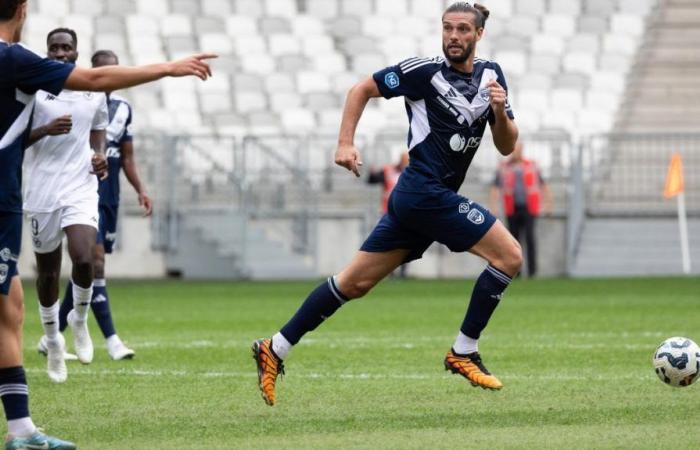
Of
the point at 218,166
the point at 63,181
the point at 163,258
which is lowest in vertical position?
the point at 163,258

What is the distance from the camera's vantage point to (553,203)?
27094 mm

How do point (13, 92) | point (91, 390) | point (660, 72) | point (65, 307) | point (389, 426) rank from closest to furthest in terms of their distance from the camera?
point (13, 92), point (389, 426), point (91, 390), point (65, 307), point (660, 72)

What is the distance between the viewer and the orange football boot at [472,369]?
8891 millimetres

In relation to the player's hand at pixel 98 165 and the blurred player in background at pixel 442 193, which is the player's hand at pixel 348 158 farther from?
the player's hand at pixel 98 165

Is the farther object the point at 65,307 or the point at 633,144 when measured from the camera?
the point at 633,144

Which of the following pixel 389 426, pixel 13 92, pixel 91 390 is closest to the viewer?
pixel 13 92

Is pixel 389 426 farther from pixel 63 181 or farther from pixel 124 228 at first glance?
pixel 124 228

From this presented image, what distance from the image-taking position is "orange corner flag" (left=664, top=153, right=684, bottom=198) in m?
25.5

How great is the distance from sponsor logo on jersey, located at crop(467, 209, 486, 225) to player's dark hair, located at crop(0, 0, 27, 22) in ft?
9.91

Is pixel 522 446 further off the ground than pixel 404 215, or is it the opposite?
pixel 404 215

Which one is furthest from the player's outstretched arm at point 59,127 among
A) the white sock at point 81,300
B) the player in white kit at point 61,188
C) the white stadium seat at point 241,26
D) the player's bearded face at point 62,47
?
the white stadium seat at point 241,26

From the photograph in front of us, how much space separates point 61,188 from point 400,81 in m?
3.12

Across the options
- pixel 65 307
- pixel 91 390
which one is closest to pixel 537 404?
pixel 91 390

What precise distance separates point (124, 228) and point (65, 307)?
45.4 ft
